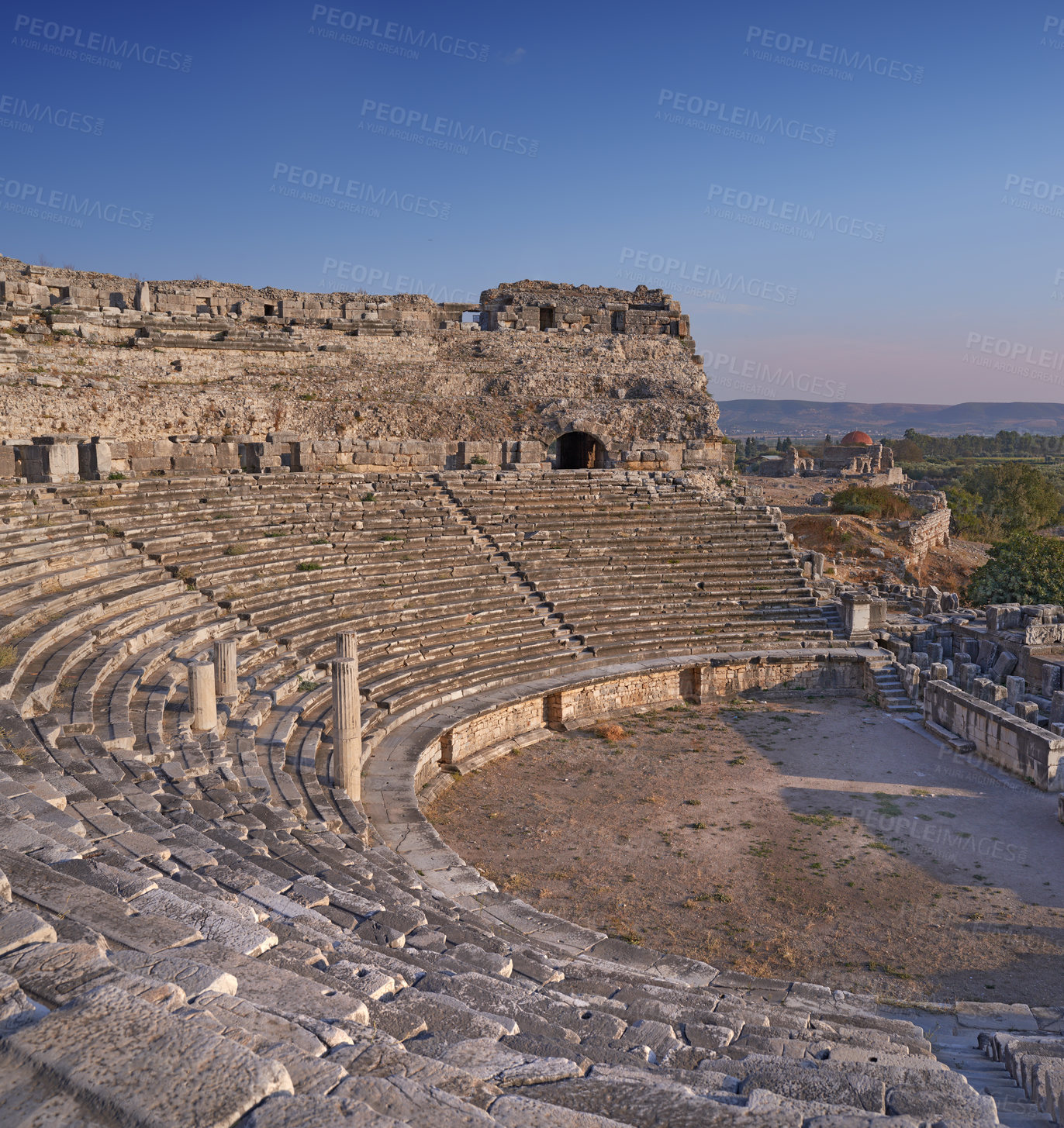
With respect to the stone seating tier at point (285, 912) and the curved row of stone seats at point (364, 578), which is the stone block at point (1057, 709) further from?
the curved row of stone seats at point (364, 578)

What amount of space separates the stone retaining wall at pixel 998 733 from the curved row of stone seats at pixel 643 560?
11.2 ft

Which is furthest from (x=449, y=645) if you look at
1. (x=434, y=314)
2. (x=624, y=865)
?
(x=434, y=314)

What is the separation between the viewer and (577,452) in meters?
26.8

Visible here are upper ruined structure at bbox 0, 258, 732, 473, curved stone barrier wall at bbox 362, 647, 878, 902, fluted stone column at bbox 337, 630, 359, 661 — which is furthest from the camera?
upper ruined structure at bbox 0, 258, 732, 473

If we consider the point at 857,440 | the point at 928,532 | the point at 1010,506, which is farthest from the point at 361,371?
the point at 857,440

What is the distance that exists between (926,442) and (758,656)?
11891cm

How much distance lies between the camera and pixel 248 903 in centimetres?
545

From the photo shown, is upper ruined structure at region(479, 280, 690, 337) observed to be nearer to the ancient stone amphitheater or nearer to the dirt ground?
the ancient stone amphitheater

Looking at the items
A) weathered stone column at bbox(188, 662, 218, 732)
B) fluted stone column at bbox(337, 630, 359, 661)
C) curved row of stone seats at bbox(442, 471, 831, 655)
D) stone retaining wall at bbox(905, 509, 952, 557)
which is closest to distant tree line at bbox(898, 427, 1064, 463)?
stone retaining wall at bbox(905, 509, 952, 557)

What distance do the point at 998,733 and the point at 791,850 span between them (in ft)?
16.2

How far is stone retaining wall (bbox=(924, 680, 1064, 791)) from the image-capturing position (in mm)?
12578

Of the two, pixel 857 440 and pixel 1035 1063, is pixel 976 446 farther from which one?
pixel 1035 1063

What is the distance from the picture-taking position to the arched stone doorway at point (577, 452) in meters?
25.8

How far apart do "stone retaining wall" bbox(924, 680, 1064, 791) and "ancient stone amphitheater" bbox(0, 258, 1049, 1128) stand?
2473 millimetres
